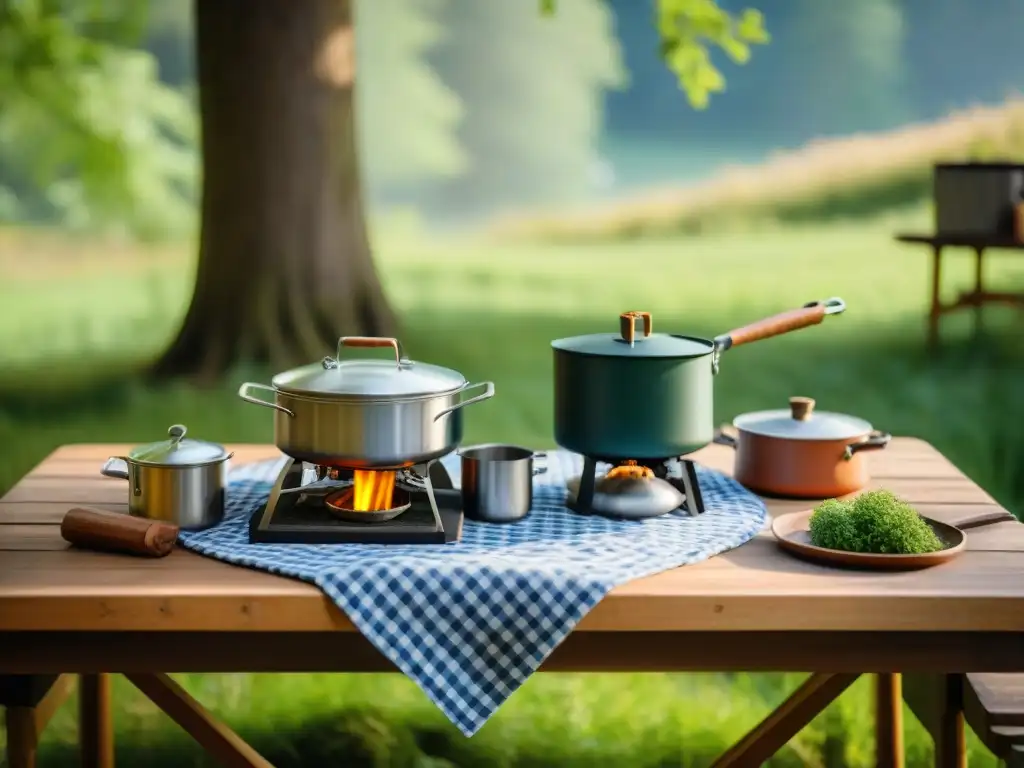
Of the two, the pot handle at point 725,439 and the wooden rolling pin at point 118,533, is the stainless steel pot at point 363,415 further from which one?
the pot handle at point 725,439

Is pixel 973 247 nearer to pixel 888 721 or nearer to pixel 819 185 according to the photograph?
pixel 819 185

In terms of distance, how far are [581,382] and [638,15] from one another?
8.72 m

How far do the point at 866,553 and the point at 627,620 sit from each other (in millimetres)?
402

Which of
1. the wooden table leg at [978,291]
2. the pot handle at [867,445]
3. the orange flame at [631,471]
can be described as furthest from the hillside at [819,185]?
the orange flame at [631,471]

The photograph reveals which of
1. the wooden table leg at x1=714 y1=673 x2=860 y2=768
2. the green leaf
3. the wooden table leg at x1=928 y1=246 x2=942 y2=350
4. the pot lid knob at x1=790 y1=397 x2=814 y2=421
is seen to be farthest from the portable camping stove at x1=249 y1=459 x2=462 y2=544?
the wooden table leg at x1=928 y1=246 x2=942 y2=350

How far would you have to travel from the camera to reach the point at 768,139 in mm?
10203

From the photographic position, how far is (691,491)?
2.35 meters

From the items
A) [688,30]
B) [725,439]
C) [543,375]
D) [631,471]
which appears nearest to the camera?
[631,471]

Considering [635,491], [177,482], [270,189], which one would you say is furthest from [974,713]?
[270,189]

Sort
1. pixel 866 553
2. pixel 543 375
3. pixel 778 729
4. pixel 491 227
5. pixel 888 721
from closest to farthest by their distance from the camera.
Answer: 1. pixel 866 553
2. pixel 778 729
3. pixel 888 721
4. pixel 543 375
5. pixel 491 227

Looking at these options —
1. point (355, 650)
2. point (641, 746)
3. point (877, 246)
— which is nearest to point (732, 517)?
→ point (355, 650)

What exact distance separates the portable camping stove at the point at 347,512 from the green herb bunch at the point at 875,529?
59 cm

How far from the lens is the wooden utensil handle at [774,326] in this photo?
7.89ft

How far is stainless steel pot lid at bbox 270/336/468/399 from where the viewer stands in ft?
6.93
